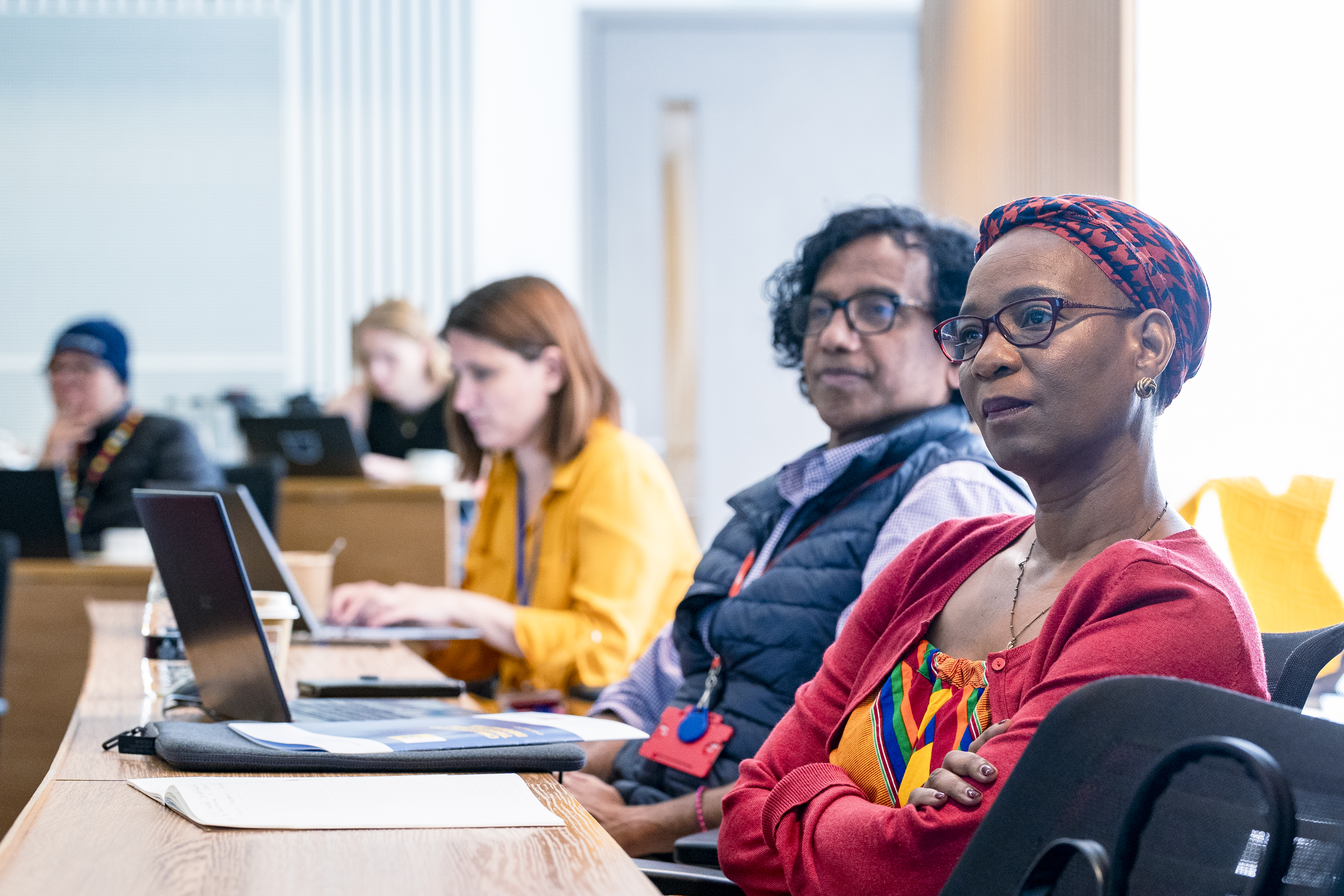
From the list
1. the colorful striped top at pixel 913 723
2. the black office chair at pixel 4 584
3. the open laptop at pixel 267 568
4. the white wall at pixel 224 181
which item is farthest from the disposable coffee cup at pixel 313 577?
the white wall at pixel 224 181

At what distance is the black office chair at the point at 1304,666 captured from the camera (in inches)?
38.7

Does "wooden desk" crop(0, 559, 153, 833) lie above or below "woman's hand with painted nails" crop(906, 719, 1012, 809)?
below

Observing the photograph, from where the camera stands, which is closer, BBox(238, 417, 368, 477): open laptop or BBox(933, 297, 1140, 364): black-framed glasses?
BBox(933, 297, 1140, 364): black-framed glasses

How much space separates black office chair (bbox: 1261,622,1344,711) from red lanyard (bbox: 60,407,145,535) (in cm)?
356

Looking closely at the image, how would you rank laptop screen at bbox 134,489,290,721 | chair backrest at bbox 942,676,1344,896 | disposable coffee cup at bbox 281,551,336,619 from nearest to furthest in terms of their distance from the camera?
chair backrest at bbox 942,676,1344,896, laptop screen at bbox 134,489,290,721, disposable coffee cup at bbox 281,551,336,619

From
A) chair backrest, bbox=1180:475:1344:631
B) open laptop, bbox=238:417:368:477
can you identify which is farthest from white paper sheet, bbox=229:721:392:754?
open laptop, bbox=238:417:368:477

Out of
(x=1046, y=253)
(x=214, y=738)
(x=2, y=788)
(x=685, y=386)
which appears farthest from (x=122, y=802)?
(x=685, y=386)

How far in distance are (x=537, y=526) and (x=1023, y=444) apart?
5.13ft

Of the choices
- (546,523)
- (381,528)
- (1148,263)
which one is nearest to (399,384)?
(381,528)

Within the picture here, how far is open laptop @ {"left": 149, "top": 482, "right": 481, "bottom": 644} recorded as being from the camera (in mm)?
1823

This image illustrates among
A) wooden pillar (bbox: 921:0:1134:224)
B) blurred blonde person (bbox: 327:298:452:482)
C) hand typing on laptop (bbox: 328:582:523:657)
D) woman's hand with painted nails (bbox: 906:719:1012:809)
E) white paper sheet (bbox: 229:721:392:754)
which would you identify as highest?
wooden pillar (bbox: 921:0:1134:224)

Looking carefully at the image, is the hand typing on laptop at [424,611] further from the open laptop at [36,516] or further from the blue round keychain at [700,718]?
the open laptop at [36,516]

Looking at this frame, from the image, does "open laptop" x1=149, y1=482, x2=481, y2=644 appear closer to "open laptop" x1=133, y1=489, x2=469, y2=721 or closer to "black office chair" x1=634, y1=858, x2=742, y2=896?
"open laptop" x1=133, y1=489, x2=469, y2=721

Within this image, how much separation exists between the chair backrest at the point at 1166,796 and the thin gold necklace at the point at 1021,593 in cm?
26
